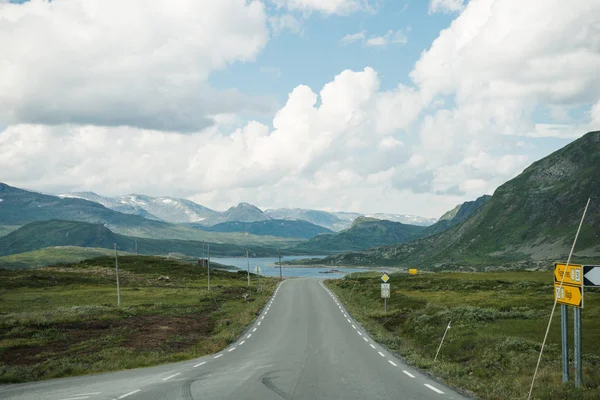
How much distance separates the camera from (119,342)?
32125 millimetres

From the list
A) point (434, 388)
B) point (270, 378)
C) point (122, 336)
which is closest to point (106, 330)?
point (122, 336)

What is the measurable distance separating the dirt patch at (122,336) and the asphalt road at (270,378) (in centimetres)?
605

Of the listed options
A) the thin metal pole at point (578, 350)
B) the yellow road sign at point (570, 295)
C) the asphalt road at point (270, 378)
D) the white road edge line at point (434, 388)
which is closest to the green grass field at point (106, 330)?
the asphalt road at point (270, 378)

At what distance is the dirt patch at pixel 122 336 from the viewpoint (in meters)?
28.6

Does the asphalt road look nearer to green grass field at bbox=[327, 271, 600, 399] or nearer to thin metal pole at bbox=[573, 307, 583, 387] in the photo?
green grass field at bbox=[327, 271, 600, 399]

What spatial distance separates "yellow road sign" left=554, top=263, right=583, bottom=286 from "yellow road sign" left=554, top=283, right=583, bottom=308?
0.49 ft

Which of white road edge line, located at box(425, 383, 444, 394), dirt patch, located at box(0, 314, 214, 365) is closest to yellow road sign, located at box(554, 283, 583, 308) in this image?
white road edge line, located at box(425, 383, 444, 394)

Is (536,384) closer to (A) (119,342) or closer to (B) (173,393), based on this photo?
(B) (173,393)

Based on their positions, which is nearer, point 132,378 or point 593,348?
point 132,378

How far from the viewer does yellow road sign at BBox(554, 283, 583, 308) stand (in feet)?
44.2

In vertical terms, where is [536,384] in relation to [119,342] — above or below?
above

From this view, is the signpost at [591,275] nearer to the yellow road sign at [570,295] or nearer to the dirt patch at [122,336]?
the yellow road sign at [570,295]

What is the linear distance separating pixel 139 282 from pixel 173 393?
92.5 m

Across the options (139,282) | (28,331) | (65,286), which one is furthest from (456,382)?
(139,282)
